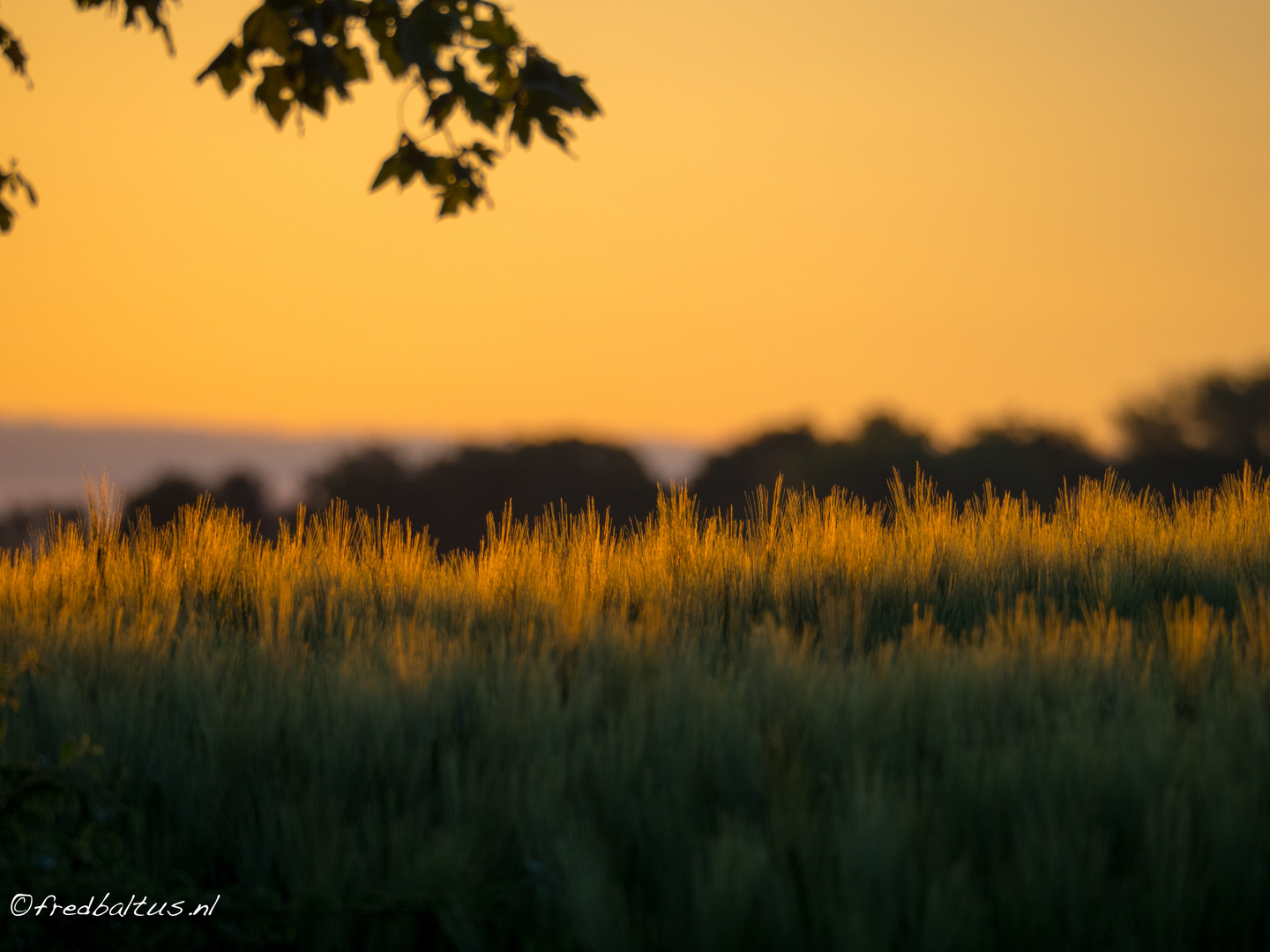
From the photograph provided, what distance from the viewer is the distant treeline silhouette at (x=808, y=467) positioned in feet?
130

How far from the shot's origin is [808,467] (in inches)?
1660

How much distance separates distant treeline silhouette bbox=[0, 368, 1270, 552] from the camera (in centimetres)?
3962

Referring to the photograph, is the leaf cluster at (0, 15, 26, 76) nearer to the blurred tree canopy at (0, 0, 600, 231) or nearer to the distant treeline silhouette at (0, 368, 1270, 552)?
the blurred tree canopy at (0, 0, 600, 231)

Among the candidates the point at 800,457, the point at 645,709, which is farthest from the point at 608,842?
the point at 800,457

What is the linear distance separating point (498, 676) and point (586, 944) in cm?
203

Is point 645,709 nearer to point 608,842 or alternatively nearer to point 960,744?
point 608,842

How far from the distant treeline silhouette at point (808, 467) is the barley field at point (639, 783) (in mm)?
32631

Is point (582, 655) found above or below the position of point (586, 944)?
above

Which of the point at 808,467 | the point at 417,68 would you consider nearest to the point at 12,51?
the point at 417,68

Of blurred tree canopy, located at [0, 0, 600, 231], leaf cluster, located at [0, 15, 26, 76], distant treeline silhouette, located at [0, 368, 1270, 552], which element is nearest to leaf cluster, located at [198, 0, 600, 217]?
blurred tree canopy, located at [0, 0, 600, 231]

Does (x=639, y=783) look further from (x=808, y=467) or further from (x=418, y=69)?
(x=808, y=467)

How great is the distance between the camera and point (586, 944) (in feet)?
10.8

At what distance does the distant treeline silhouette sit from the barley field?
3263cm

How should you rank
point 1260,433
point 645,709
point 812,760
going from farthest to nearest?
1. point 1260,433
2. point 645,709
3. point 812,760
